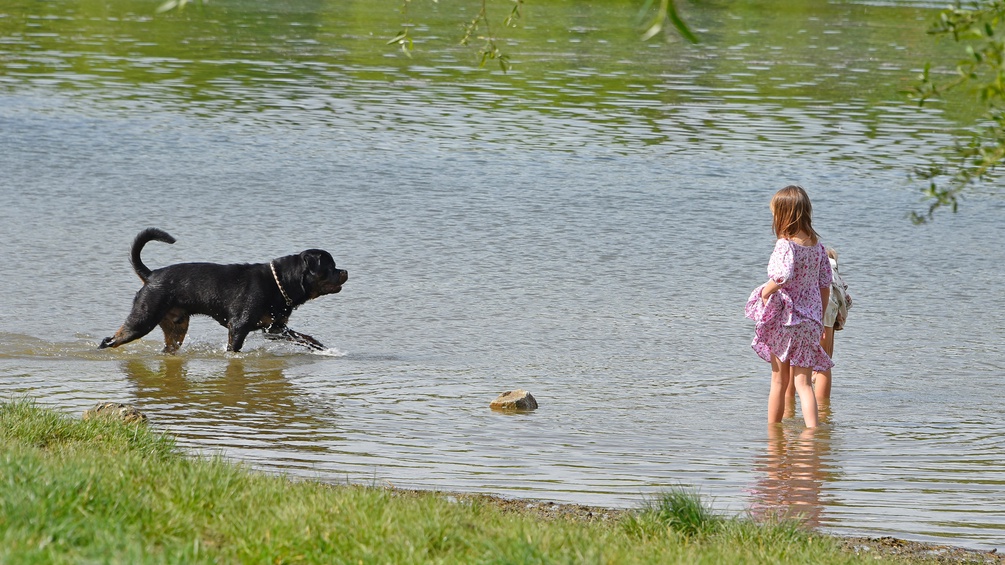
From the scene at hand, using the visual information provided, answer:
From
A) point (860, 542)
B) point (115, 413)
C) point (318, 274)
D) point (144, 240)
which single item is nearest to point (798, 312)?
point (860, 542)

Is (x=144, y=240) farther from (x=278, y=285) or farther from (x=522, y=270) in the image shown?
(x=522, y=270)

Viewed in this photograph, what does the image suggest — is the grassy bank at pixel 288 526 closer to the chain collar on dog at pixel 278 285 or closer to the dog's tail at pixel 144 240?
the dog's tail at pixel 144 240

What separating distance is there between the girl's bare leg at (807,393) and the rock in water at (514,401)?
5.25 feet

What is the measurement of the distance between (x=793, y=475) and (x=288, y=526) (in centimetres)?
325

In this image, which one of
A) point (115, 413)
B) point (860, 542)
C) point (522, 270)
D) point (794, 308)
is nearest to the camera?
point (860, 542)

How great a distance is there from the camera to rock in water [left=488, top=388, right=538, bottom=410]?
7.99m

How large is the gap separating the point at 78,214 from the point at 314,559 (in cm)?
1072

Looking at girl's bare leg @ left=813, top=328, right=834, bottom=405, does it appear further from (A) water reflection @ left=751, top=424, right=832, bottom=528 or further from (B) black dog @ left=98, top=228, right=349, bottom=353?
(B) black dog @ left=98, top=228, right=349, bottom=353

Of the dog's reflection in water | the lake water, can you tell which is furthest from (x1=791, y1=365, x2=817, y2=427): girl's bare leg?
the dog's reflection in water

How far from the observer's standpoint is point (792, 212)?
7.34 meters

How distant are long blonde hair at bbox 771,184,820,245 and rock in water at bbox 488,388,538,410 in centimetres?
181

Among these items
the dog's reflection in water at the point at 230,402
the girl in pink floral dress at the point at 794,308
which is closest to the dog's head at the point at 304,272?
the dog's reflection in water at the point at 230,402

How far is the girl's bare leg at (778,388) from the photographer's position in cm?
773

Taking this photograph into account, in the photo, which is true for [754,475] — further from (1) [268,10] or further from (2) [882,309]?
(1) [268,10]
